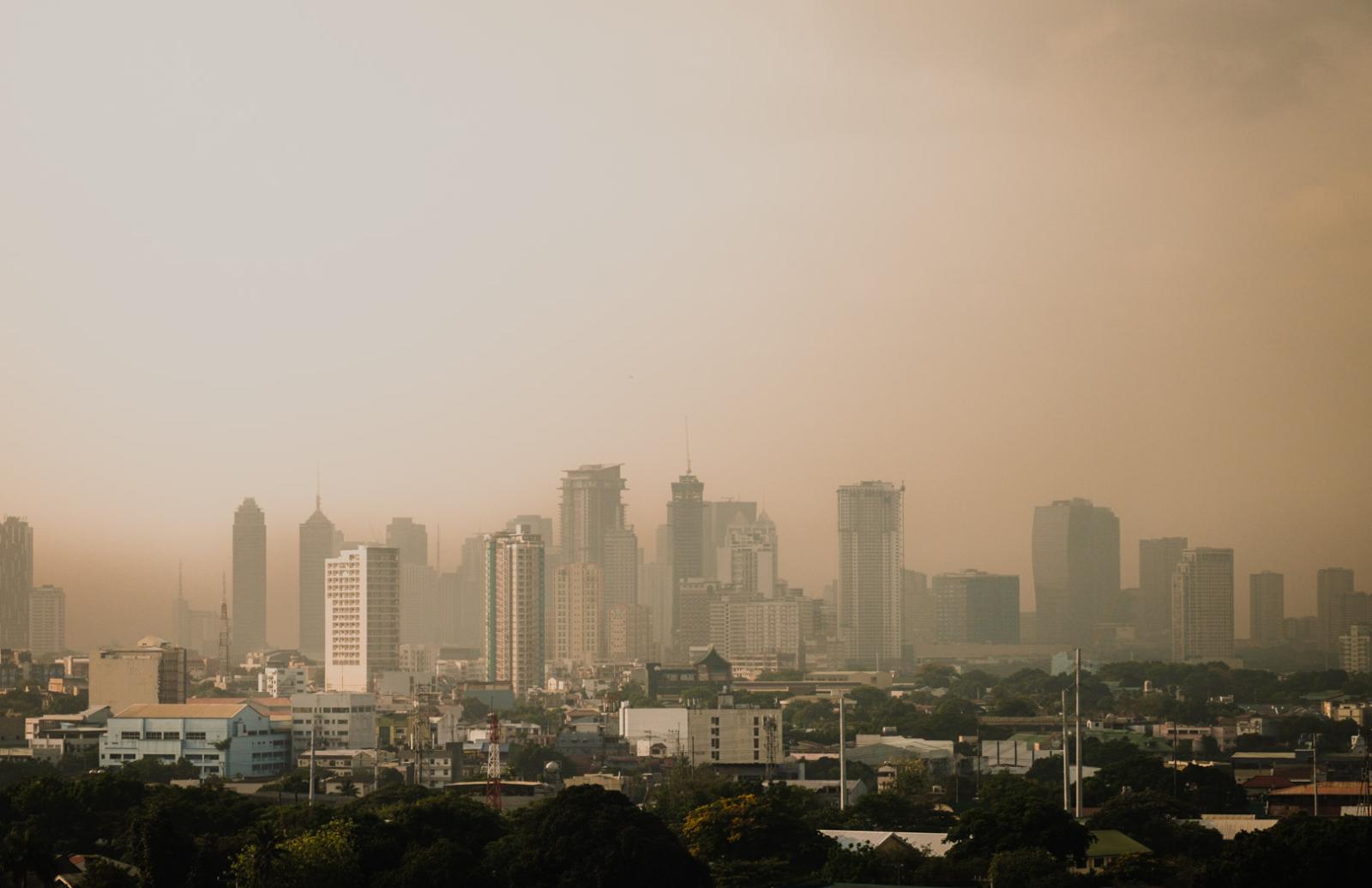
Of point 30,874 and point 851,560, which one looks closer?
point 30,874

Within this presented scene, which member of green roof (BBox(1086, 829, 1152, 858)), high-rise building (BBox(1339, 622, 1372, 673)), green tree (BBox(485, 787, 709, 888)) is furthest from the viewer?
high-rise building (BBox(1339, 622, 1372, 673))

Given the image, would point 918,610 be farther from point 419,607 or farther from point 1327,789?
point 1327,789

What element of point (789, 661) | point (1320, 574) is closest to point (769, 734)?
point (1320, 574)

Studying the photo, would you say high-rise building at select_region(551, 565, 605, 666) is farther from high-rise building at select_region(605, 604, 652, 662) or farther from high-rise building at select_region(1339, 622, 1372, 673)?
high-rise building at select_region(1339, 622, 1372, 673)

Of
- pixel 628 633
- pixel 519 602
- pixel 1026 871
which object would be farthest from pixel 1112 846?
pixel 628 633

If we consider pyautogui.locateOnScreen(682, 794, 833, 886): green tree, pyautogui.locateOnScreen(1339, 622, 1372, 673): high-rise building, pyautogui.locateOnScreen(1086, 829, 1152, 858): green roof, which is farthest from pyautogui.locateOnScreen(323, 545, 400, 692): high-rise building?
pyautogui.locateOnScreen(1086, 829, 1152, 858): green roof

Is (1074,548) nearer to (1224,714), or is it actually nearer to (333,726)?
(1224,714)
